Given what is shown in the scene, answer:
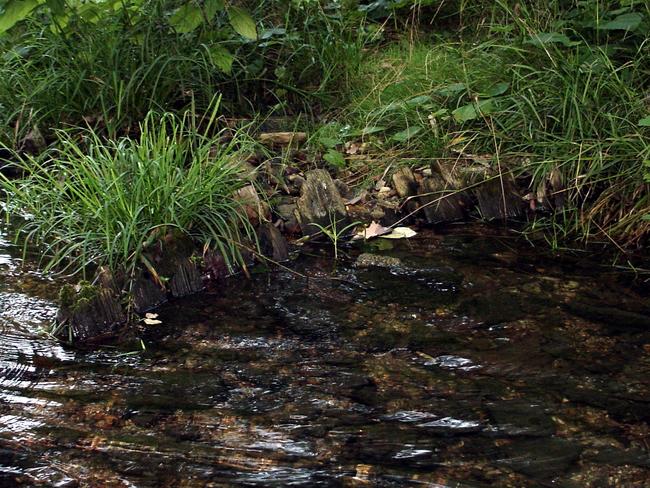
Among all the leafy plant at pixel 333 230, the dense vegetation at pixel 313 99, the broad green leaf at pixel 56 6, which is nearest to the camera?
the dense vegetation at pixel 313 99

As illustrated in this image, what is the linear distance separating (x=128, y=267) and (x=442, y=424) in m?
1.58

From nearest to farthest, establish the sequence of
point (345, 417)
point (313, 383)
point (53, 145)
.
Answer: point (345, 417) → point (313, 383) → point (53, 145)

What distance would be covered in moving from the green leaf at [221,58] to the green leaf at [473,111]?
1263mm

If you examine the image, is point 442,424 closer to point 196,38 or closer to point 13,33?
point 196,38

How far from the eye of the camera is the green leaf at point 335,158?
4.85m

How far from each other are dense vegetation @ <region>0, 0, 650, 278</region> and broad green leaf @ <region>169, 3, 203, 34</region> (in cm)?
1

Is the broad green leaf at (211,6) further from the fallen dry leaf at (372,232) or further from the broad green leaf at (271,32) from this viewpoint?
the fallen dry leaf at (372,232)

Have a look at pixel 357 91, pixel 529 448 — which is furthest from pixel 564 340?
pixel 357 91

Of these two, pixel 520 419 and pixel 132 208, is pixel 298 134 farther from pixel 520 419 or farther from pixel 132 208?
pixel 520 419

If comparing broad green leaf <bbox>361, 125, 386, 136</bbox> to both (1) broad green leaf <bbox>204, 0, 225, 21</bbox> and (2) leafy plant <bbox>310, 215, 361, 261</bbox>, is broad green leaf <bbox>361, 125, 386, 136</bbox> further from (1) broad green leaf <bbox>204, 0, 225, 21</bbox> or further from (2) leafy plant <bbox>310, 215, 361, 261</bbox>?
Answer: (1) broad green leaf <bbox>204, 0, 225, 21</bbox>

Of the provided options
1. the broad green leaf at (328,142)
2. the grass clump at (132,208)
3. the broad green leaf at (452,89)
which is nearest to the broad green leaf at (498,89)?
the broad green leaf at (452,89)

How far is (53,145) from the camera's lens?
16.2ft

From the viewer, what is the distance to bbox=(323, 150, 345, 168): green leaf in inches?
191

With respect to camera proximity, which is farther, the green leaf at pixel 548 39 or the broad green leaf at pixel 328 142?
the broad green leaf at pixel 328 142
